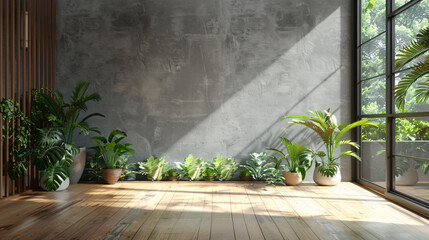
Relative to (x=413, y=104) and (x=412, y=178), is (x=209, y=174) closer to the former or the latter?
(x=412, y=178)

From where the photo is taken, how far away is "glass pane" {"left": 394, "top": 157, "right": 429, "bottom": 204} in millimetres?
3500

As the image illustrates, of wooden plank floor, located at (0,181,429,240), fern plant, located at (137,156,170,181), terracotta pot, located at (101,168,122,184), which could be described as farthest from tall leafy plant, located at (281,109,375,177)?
terracotta pot, located at (101,168,122,184)

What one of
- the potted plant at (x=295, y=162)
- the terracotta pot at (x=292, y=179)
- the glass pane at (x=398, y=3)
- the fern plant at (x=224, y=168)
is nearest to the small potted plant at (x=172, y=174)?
the fern plant at (x=224, y=168)

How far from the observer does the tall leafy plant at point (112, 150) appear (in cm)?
494

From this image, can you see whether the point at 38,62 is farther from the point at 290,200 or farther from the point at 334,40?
the point at 334,40

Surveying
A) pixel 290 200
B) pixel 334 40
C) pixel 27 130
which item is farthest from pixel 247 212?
pixel 334 40

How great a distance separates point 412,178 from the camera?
12.4ft

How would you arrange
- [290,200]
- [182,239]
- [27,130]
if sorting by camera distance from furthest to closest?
1. [27,130]
2. [290,200]
3. [182,239]

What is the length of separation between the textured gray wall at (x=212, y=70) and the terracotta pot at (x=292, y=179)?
661mm

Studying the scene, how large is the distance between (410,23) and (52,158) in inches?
174

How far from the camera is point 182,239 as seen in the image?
2645 mm

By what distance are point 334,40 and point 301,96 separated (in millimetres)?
1017

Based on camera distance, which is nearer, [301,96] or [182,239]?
[182,239]

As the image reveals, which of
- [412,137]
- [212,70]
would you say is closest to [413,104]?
[412,137]
